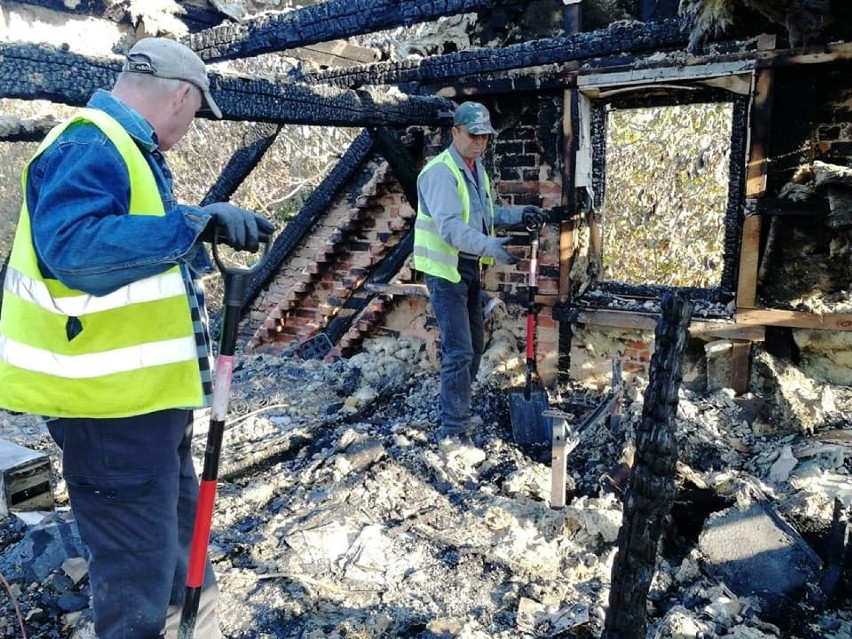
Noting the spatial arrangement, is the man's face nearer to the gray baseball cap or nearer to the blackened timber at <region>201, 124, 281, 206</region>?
the gray baseball cap

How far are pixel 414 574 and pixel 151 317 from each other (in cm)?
175

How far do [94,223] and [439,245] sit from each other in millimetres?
2579

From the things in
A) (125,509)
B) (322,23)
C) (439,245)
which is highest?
(322,23)

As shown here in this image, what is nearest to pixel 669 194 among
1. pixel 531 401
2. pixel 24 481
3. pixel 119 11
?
pixel 531 401

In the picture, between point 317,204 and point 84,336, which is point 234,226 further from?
point 317,204

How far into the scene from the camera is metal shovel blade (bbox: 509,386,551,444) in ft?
13.7

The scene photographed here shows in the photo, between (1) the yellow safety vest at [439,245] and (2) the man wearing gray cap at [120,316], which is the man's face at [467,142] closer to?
(1) the yellow safety vest at [439,245]

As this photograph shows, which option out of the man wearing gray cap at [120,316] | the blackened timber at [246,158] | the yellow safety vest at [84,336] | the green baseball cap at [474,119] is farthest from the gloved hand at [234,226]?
the blackened timber at [246,158]

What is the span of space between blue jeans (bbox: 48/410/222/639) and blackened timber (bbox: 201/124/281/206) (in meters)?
4.40

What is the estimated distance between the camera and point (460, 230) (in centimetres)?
373

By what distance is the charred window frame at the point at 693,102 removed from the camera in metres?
4.13

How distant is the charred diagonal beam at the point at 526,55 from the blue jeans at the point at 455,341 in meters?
1.65

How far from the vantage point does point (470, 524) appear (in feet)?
10.6

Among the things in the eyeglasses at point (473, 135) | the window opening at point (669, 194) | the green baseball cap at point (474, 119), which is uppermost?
the green baseball cap at point (474, 119)
